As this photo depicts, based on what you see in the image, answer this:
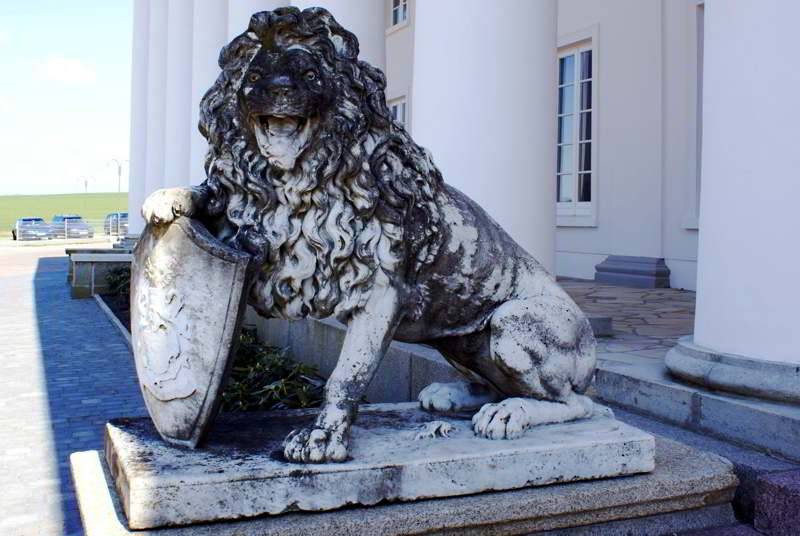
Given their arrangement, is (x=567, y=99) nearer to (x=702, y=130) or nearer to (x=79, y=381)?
(x=702, y=130)

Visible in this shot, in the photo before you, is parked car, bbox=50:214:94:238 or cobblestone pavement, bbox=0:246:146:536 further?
parked car, bbox=50:214:94:238

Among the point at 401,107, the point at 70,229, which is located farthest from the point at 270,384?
the point at 70,229

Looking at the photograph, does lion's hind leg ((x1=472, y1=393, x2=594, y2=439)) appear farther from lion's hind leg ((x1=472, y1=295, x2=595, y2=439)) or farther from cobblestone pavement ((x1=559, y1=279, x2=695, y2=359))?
cobblestone pavement ((x1=559, y1=279, x2=695, y2=359))

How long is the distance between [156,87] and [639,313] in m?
11.4

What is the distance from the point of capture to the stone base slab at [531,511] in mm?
2307

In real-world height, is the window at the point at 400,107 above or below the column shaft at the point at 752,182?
above

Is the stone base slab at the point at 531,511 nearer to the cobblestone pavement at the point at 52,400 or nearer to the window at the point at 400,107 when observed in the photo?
the cobblestone pavement at the point at 52,400

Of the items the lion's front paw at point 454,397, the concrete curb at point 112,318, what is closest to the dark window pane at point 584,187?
the concrete curb at point 112,318

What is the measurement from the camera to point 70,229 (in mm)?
44750

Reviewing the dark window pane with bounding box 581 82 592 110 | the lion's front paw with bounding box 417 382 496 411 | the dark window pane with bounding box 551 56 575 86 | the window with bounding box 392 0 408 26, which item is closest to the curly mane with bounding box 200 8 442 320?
the lion's front paw with bounding box 417 382 496 411

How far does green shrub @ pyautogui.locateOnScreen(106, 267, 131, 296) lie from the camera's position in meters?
14.0

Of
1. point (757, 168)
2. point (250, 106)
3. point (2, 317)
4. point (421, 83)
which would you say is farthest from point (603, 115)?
point (250, 106)

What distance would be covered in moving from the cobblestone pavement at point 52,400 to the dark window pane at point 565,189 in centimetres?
715

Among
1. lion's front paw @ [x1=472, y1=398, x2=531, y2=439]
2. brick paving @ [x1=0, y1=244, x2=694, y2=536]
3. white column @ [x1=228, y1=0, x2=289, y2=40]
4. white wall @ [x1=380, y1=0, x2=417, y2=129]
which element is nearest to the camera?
lion's front paw @ [x1=472, y1=398, x2=531, y2=439]
